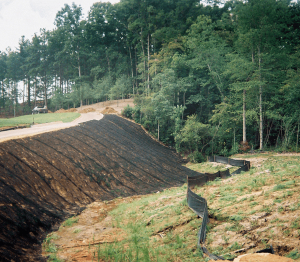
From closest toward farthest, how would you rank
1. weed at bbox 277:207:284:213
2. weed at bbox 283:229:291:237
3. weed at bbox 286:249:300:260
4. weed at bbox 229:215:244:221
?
1. weed at bbox 286:249:300:260
2. weed at bbox 283:229:291:237
3. weed at bbox 277:207:284:213
4. weed at bbox 229:215:244:221

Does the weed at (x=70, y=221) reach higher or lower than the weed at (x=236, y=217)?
lower

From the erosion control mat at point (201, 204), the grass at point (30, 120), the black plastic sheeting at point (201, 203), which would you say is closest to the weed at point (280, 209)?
the erosion control mat at point (201, 204)

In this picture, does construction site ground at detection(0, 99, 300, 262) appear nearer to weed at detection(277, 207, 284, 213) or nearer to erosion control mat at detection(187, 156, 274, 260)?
weed at detection(277, 207, 284, 213)

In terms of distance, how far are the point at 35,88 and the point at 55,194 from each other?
5294 centimetres

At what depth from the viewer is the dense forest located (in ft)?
70.2

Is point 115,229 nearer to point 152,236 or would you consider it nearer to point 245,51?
point 152,236

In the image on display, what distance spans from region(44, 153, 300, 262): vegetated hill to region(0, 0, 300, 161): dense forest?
14202mm

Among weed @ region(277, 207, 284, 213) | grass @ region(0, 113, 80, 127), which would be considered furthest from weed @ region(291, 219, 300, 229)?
grass @ region(0, 113, 80, 127)

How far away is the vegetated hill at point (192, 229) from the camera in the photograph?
5.65m

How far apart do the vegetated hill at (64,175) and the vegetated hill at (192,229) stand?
1041mm

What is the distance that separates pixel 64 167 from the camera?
13297 millimetres

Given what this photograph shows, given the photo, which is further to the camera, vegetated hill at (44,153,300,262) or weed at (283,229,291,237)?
vegetated hill at (44,153,300,262)

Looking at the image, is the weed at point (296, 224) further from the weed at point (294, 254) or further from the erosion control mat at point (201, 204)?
the erosion control mat at point (201, 204)

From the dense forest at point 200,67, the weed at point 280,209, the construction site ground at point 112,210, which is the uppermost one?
the dense forest at point 200,67
